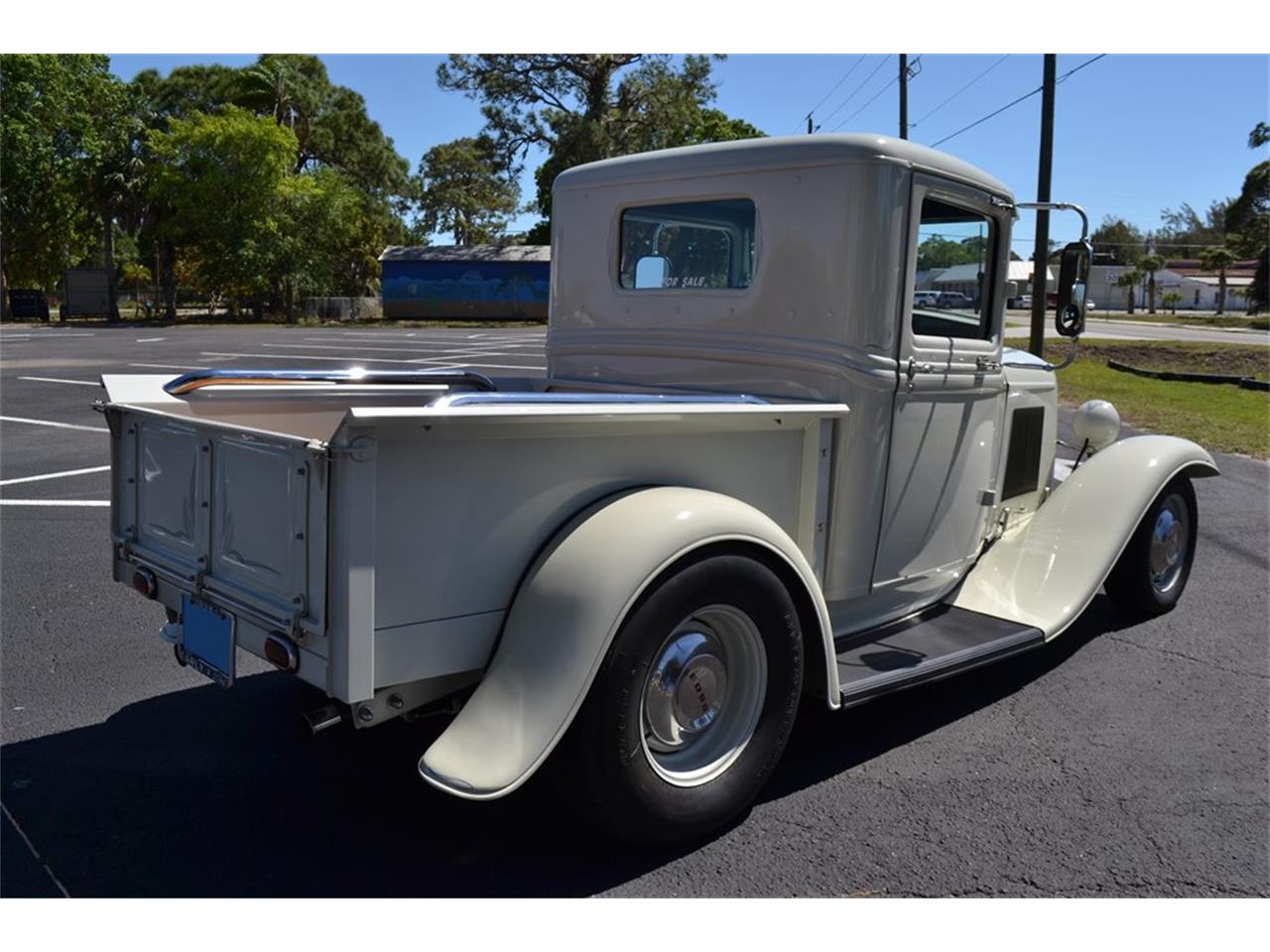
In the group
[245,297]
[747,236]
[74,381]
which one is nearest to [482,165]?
[245,297]

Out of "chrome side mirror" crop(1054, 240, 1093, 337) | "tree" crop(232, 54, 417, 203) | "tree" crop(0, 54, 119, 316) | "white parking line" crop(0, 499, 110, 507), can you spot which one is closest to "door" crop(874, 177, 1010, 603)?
"chrome side mirror" crop(1054, 240, 1093, 337)

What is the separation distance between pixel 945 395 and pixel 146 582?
9.71 ft

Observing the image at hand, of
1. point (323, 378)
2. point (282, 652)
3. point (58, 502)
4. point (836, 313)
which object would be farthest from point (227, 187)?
point (282, 652)

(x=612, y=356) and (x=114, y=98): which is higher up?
(x=114, y=98)

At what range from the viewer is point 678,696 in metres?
3.02

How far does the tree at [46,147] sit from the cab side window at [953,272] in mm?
39429

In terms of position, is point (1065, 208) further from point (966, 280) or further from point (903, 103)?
point (903, 103)

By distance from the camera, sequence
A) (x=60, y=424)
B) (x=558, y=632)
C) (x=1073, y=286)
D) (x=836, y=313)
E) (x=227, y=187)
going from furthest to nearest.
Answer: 1. (x=227, y=187)
2. (x=60, y=424)
3. (x=1073, y=286)
4. (x=836, y=313)
5. (x=558, y=632)

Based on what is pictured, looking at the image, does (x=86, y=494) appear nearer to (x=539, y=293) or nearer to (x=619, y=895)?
(x=619, y=895)

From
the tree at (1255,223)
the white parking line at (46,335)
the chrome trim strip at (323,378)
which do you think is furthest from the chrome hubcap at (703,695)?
the tree at (1255,223)

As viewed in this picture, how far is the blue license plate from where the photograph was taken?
2.95 meters

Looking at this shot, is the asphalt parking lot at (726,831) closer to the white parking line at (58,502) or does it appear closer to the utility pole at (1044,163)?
the white parking line at (58,502)

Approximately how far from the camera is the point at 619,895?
2771mm

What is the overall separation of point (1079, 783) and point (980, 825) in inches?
21.2
